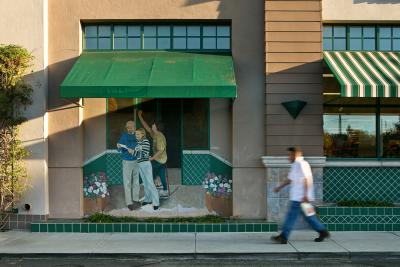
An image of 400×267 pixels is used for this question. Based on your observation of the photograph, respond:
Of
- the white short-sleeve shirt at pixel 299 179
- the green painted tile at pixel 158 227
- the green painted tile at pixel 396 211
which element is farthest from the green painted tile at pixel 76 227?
the green painted tile at pixel 396 211

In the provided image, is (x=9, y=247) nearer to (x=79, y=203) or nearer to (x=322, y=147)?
(x=79, y=203)

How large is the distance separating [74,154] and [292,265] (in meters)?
5.70

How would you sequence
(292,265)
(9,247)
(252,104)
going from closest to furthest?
(292,265)
(9,247)
(252,104)

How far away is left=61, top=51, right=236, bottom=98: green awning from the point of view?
10.3m

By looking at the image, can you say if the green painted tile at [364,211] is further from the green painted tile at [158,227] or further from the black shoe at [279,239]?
the green painted tile at [158,227]

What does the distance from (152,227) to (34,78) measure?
431cm

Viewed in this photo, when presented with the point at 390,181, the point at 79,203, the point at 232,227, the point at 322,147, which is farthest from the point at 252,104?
the point at 79,203

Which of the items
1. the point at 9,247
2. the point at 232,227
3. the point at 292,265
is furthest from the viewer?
the point at 232,227

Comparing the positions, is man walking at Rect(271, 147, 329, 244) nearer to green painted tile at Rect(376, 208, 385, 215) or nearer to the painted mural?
green painted tile at Rect(376, 208, 385, 215)

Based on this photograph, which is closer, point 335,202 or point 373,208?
point 373,208

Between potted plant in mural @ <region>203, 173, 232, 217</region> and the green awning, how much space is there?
7.67 ft

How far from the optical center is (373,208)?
11.0 m

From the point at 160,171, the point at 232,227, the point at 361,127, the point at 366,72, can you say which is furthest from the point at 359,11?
the point at 160,171

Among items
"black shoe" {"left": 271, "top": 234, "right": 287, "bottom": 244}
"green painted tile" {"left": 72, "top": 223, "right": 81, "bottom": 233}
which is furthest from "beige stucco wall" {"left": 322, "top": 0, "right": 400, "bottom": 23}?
"green painted tile" {"left": 72, "top": 223, "right": 81, "bottom": 233}
